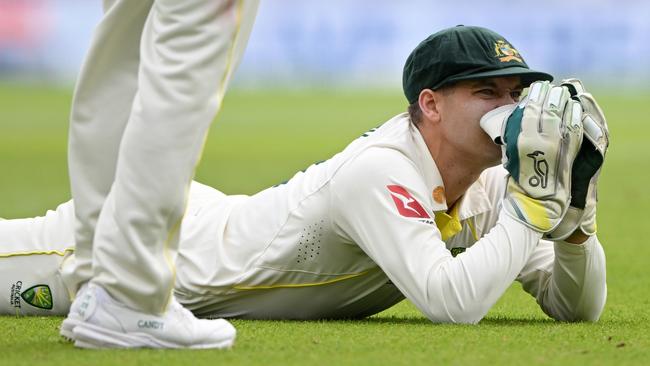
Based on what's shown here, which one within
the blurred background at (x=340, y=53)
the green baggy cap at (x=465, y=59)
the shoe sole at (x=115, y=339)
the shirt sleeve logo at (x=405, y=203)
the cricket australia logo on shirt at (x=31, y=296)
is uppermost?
the green baggy cap at (x=465, y=59)

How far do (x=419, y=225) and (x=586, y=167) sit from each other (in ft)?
1.71

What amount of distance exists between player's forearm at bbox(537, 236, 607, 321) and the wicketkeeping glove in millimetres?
304

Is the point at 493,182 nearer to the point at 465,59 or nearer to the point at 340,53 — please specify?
the point at 465,59

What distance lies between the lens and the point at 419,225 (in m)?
3.57

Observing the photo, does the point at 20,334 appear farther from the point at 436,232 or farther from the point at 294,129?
the point at 294,129

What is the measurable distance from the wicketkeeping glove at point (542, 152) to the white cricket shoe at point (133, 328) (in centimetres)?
103

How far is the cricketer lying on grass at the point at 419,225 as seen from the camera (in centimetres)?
354

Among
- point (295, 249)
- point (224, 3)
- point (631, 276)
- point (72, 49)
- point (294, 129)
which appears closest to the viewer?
point (224, 3)

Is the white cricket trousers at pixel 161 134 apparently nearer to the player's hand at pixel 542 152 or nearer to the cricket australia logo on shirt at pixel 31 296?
the player's hand at pixel 542 152

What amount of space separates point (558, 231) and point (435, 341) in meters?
0.65

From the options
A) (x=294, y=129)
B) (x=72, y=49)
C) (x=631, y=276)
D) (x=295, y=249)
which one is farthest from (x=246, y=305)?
(x=72, y=49)

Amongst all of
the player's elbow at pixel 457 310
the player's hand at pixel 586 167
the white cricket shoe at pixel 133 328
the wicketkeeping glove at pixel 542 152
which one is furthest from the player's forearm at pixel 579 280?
the white cricket shoe at pixel 133 328

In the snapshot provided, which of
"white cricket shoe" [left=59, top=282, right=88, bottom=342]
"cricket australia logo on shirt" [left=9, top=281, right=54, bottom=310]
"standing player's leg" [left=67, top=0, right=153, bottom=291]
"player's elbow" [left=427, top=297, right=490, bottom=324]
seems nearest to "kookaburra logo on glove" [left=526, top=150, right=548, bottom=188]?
"player's elbow" [left=427, top=297, right=490, bottom=324]

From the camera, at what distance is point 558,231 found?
12.1 feet
